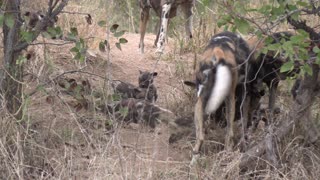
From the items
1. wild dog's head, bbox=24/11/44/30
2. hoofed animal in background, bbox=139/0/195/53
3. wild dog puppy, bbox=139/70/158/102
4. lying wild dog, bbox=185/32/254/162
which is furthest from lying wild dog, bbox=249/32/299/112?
hoofed animal in background, bbox=139/0/195/53

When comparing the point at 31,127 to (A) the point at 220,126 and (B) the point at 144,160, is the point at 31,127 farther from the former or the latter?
(A) the point at 220,126

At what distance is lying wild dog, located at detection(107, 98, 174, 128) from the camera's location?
5383 mm

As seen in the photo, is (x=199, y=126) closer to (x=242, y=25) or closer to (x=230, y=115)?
(x=230, y=115)

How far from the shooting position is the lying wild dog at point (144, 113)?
17.7 feet

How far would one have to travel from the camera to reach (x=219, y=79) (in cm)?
448

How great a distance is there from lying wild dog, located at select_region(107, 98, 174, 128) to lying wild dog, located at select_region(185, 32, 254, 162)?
646 mm

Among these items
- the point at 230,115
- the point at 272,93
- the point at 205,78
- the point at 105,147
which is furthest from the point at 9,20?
the point at 272,93

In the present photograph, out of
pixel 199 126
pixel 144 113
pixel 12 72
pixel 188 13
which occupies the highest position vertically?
pixel 188 13

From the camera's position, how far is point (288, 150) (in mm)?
4539

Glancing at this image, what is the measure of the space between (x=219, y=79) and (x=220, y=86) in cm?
5

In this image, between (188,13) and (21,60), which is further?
(188,13)

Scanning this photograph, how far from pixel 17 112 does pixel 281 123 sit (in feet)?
5.61

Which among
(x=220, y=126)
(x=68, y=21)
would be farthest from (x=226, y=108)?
(x=68, y=21)

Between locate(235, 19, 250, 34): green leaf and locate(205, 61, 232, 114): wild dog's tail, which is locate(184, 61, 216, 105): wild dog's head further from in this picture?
locate(235, 19, 250, 34): green leaf
